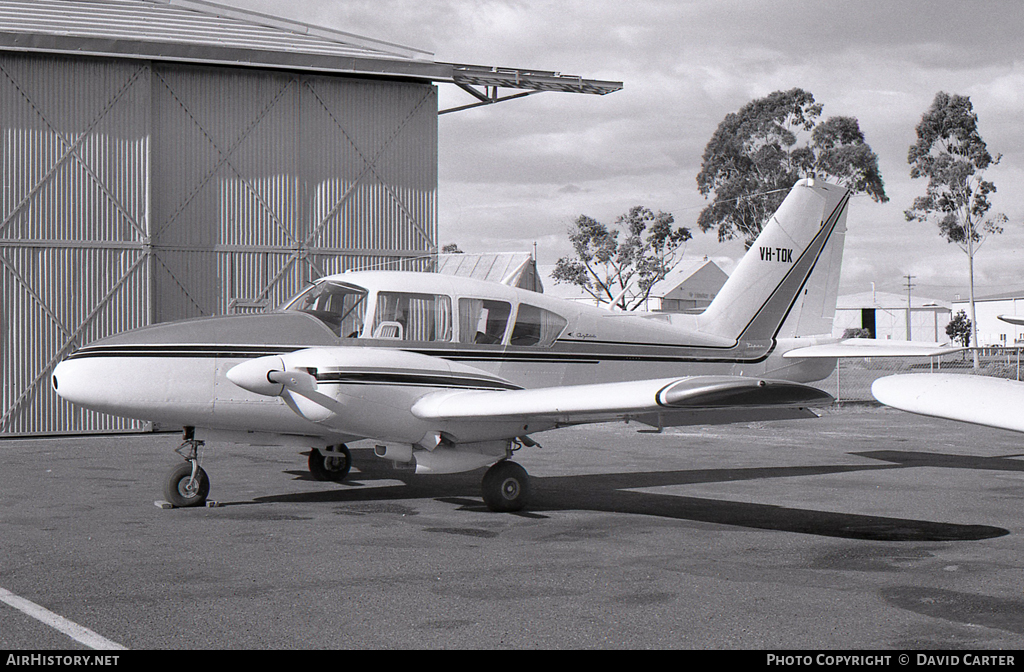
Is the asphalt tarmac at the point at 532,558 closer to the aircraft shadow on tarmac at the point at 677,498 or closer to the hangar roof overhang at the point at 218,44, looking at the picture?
the aircraft shadow on tarmac at the point at 677,498

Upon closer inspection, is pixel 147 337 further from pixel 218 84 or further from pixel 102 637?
pixel 218 84

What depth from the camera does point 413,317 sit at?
964cm

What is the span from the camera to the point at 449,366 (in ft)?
30.5

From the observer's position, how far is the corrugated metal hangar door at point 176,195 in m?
18.2

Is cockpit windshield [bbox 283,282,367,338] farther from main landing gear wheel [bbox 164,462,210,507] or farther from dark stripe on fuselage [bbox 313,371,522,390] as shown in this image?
main landing gear wheel [bbox 164,462,210,507]

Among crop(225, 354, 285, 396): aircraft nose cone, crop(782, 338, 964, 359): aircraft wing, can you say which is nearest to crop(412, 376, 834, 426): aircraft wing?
crop(225, 354, 285, 396): aircraft nose cone

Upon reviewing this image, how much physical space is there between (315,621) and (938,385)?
132 inches

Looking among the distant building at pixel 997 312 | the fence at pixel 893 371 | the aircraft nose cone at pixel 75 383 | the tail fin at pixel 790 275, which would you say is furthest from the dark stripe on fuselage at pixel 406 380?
the distant building at pixel 997 312

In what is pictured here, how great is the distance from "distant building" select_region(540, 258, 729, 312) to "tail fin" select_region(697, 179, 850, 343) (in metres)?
56.2

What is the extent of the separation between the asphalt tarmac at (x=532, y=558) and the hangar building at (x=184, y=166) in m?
6.40

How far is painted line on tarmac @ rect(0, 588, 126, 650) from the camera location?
180 inches
